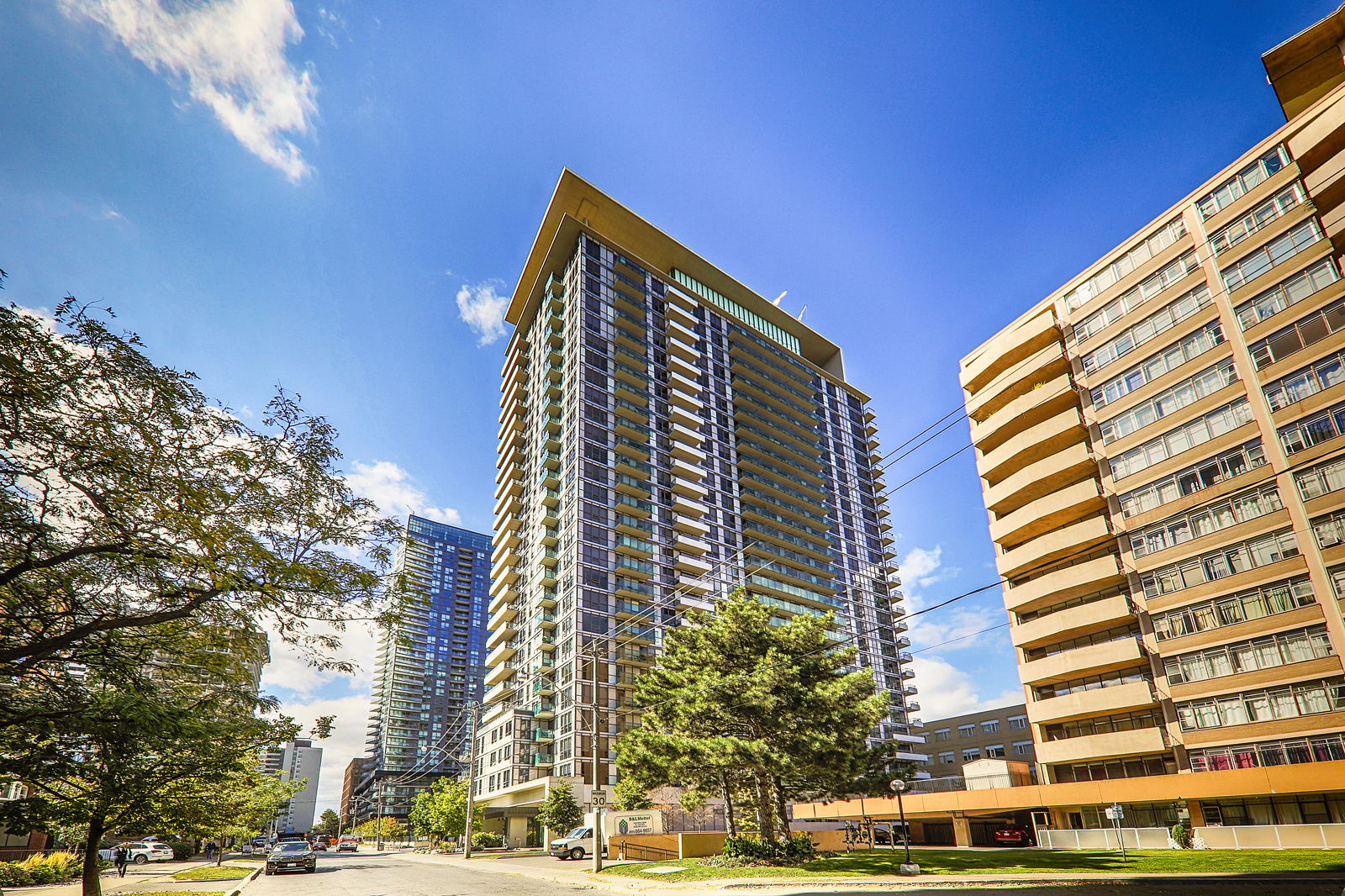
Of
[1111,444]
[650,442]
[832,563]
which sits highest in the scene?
[650,442]

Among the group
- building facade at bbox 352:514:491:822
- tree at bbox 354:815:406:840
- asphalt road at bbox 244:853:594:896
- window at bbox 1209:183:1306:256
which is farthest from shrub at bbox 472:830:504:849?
building facade at bbox 352:514:491:822

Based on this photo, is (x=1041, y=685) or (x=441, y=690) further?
(x=441, y=690)

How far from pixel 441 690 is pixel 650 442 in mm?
135329

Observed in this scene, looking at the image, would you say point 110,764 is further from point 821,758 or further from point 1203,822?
point 1203,822

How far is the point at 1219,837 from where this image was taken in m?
33.9

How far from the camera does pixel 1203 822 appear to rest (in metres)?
35.2

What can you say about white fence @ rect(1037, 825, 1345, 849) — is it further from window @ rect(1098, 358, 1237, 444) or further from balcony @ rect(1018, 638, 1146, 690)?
window @ rect(1098, 358, 1237, 444)

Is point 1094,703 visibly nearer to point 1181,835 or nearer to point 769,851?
point 1181,835

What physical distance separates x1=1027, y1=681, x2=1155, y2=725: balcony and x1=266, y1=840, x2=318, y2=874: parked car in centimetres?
4421

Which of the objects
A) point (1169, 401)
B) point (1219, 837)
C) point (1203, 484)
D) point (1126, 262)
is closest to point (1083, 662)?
point (1219, 837)

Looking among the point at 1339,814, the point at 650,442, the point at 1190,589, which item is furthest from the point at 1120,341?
the point at 650,442

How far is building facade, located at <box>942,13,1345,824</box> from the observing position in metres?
34.4

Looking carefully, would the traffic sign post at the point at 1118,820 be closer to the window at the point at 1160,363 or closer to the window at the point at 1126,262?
the window at the point at 1160,363

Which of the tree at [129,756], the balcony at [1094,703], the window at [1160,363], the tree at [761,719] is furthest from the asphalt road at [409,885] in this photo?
the window at [1160,363]
